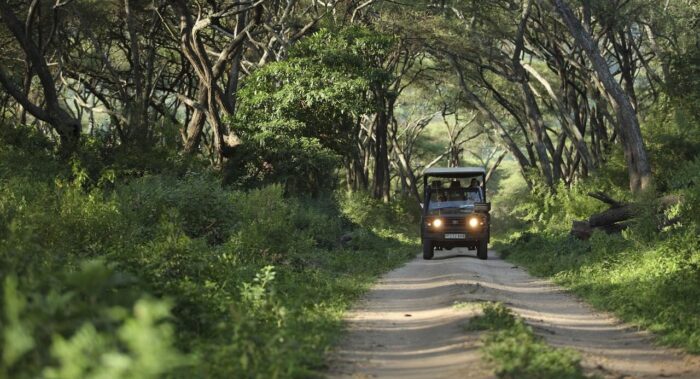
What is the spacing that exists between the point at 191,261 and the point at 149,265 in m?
1.15

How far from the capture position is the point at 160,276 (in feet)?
33.1

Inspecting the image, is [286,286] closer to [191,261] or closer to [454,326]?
[191,261]

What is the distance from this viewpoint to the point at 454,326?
996cm

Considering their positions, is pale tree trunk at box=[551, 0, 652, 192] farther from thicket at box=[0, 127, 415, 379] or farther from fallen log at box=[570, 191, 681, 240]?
thicket at box=[0, 127, 415, 379]

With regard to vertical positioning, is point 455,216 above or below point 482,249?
above

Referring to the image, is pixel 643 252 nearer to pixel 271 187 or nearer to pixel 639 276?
pixel 639 276

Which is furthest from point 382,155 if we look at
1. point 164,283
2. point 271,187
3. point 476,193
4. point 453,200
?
point 164,283

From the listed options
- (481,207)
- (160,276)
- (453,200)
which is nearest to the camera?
(160,276)

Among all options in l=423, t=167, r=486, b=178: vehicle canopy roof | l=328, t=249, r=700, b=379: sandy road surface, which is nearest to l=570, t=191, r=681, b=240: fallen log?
l=423, t=167, r=486, b=178: vehicle canopy roof

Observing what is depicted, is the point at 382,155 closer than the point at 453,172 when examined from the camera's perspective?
No

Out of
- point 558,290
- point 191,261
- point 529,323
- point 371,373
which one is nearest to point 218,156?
point 558,290

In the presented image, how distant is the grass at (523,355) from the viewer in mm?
7344

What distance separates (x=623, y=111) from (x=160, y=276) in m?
17.3

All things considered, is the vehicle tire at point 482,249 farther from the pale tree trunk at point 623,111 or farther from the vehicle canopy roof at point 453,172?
the pale tree trunk at point 623,111
